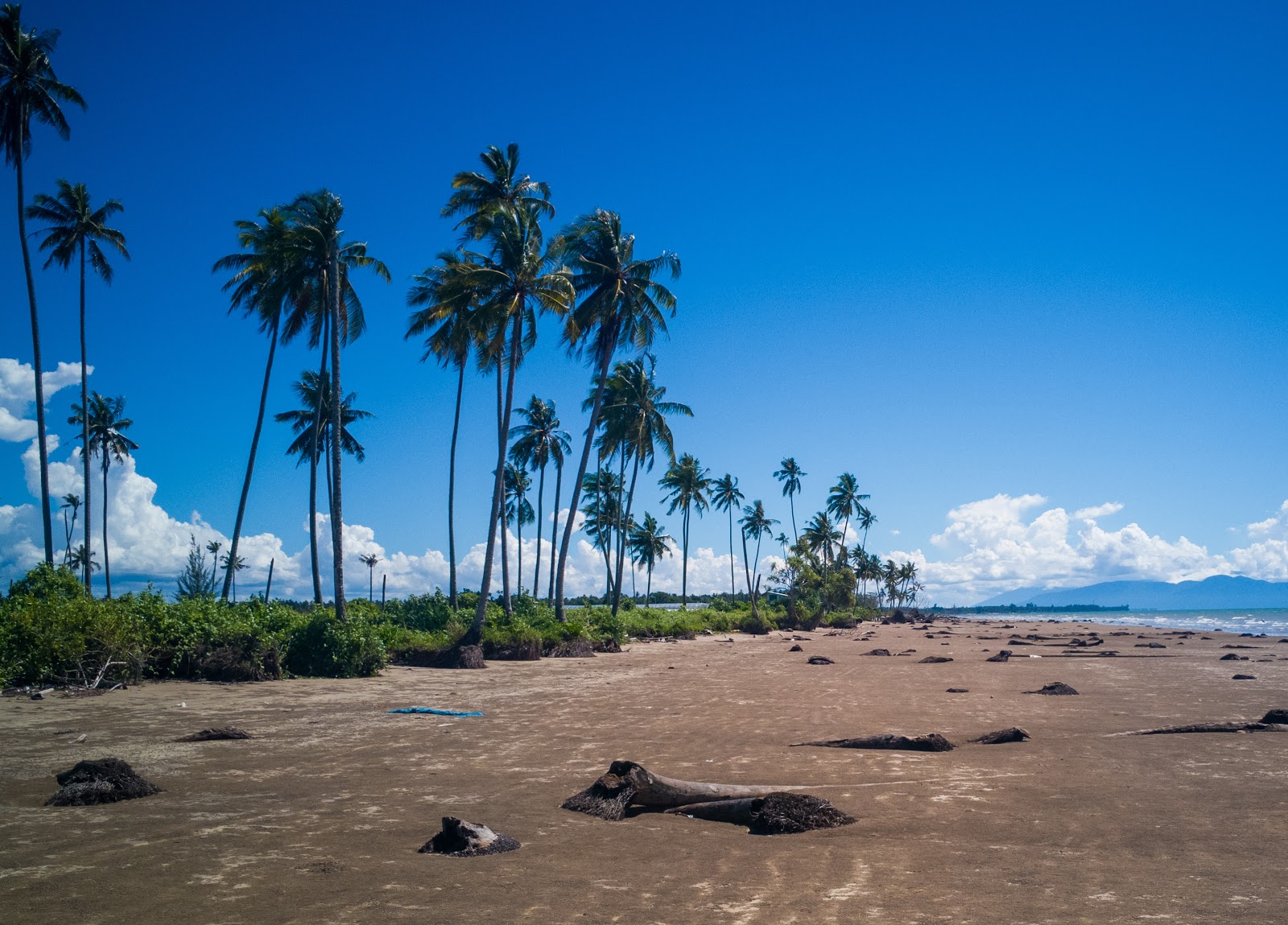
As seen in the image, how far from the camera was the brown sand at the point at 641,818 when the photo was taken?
4.46 m

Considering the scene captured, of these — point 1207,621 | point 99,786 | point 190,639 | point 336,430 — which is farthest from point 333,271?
point 1207,621

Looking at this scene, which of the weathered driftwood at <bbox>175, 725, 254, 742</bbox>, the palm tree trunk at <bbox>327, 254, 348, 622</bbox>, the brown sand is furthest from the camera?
the palm tree trunk at <bbox>327, 254, 348, 622</bbox>

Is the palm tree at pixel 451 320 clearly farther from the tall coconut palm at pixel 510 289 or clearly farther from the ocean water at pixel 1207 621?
the ocean water at pixel 1207 621

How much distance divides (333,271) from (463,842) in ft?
66.3

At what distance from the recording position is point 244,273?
2638 centimetres

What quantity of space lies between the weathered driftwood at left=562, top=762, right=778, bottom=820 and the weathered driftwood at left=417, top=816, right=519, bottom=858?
3.57 feet

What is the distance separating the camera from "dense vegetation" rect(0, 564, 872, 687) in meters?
13.7

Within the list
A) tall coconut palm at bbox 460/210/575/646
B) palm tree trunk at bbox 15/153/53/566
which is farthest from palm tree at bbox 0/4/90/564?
tall coconut palm at bbox 460/210/575/646

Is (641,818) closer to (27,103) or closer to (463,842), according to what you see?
(463,842)

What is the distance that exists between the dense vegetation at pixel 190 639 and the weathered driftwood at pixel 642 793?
11812mm

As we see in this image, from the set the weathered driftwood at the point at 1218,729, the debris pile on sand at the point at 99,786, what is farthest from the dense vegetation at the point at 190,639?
the weathered driftwood at the point at 1218,729

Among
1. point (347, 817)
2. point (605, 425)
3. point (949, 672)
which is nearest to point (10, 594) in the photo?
point (347, 817)

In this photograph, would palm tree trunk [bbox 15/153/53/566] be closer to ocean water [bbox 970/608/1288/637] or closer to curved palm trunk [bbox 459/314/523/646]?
curved palm trunk [bbox 459/314/523/646]

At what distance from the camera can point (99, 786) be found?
22.0 ft
